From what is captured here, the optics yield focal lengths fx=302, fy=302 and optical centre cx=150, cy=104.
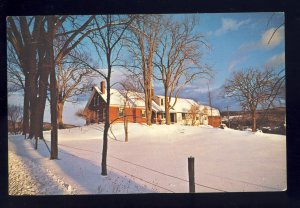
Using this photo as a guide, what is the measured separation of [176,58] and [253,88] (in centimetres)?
130

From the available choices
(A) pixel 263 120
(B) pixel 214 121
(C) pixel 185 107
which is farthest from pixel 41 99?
(A) pixel 263 120

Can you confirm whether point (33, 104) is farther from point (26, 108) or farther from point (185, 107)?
point (185, 107)

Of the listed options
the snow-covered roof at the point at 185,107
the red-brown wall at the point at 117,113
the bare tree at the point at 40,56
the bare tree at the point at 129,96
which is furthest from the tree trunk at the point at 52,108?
the snow-covered roof at the point at 185,107

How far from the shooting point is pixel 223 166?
4645mm

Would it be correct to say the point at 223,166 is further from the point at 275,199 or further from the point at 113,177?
the point at 113,177

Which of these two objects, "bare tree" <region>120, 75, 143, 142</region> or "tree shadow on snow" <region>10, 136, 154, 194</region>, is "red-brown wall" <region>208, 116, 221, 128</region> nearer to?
"bare tree" <region>120, 75, 143, 142</region>

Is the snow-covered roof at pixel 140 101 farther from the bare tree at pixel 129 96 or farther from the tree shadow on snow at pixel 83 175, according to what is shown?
the tree shadow on snow at pixel 83 175

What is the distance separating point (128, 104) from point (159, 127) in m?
0.60

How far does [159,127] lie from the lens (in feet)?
15.5

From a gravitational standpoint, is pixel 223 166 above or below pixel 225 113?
below

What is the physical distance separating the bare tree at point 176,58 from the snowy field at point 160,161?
1.66 feet

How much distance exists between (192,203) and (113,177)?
49.7 inches
